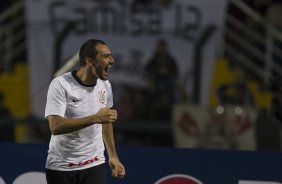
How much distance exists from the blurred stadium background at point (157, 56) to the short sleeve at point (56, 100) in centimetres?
537

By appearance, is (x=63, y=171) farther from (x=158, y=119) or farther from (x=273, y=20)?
(x=273, y=20)

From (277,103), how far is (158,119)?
3327mm

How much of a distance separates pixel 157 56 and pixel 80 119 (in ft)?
21.9

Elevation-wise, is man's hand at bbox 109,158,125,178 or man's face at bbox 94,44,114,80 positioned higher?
man's face at bbox 94,44,114,80

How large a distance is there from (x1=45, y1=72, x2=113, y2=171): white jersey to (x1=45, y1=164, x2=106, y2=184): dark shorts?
33 mm

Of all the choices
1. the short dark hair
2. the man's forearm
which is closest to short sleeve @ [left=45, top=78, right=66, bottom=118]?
the short dark hair

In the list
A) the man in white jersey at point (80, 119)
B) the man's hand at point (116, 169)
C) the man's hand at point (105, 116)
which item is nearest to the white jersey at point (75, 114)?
the man in white jersey at point (80, 119)

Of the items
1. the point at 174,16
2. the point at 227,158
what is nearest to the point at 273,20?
the point at 174,16

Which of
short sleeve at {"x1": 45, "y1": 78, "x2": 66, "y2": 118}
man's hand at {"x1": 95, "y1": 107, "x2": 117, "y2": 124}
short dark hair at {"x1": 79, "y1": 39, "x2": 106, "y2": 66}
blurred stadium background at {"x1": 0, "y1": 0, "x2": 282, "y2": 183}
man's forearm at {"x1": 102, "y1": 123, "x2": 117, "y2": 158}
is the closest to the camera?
man's hand at {"x1": 95, "y1": 107, "x2": 117, "y2": 124}

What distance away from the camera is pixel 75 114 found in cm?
712

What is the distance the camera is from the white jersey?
7.06m

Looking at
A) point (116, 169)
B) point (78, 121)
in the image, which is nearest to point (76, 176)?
point (116, 169)

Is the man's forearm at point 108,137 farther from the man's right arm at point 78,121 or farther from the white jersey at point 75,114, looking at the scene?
the man's right arm at point 78,121

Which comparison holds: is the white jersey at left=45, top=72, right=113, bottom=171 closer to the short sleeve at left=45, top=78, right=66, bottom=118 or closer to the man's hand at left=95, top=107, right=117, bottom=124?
the short sleeve at left=45, top=78, right=66, bottom=118
